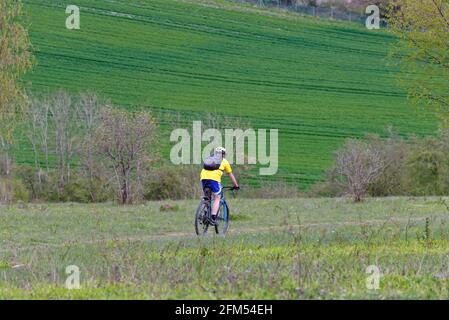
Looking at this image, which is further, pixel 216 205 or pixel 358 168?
pixel 358 168

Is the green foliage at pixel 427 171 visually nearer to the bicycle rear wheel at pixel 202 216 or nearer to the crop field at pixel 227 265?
the crop field at pixel 227 265

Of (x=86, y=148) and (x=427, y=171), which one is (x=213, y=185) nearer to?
(x=86, y=148)

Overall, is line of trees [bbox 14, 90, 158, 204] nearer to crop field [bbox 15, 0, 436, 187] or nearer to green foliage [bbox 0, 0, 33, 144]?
crop field [bbox 15, 0, 436, 187]

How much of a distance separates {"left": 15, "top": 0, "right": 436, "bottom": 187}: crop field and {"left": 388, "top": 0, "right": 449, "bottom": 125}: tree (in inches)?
1435

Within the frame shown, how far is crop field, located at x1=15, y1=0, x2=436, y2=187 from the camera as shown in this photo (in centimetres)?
7106

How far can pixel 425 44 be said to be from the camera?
955 inches

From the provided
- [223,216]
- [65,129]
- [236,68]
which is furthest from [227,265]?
[236,68]

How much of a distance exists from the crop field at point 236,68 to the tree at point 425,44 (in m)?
36.4

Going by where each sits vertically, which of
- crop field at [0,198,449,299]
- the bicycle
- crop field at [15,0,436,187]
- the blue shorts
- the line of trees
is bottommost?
crop field at [0,198,449,299]

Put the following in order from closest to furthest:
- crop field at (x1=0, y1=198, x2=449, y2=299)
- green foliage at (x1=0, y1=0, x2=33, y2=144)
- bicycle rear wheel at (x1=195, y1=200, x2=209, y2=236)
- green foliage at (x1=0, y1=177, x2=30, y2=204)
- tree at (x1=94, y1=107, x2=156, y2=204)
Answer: crop field at (x1=0, y1=198, x2=449, y2=299)
bicycle rear wheel at (x1=195, y1=200, x2=209, y2=236)
green foliage at (x1=0, y1=0, x2=33, y2=144)
tree at (x1=94, y1=107, x2=156, y2=204)
green foliage at (x1=0, y1=177, x2=30, y2=204)

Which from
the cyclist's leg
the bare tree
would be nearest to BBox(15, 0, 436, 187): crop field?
the bare tree

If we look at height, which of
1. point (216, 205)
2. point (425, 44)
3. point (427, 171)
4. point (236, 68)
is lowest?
point (216, 205)

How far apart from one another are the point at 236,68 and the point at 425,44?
5747 centimetres

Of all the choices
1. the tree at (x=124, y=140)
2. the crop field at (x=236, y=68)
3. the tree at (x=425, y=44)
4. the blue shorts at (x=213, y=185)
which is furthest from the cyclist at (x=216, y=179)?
the crop field at (x=236, y=68)
